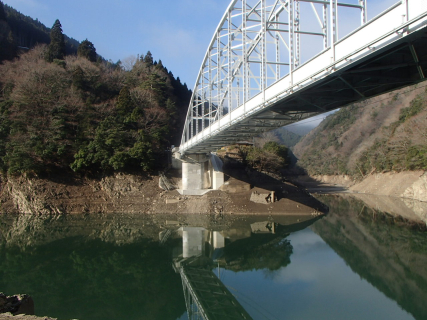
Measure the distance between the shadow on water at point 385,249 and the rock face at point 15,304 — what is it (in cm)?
1132

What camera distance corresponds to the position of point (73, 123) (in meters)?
29.9

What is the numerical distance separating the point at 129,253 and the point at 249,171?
18450 millimetres

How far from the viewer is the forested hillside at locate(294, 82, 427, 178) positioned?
3900cm

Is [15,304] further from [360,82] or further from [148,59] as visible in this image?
[148,59]

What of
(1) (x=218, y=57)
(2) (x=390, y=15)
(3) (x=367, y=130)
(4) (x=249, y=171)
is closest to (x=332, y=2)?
(2) (x=390, y=15)


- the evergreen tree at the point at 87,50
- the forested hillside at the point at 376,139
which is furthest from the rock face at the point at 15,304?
the evergreen tree at the point at 87,50

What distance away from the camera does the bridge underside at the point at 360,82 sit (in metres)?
7.11

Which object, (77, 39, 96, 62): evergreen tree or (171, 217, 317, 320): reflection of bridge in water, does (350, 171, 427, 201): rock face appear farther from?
(77, 39, 96, 62): evergreen tree

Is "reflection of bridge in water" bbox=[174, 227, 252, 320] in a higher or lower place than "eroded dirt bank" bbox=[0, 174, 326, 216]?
lower

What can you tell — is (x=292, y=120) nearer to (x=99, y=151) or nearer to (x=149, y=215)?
(x=149, y=215)

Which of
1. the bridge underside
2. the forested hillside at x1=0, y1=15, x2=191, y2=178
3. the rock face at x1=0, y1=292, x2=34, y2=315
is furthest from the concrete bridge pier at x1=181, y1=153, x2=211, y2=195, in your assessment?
the rock face at x1=0, y1=292, x2=34, y2=315

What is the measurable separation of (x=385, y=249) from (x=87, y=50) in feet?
158

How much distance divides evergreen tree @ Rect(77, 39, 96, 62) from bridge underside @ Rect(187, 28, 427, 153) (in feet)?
136

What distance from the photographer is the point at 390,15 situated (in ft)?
21.0
